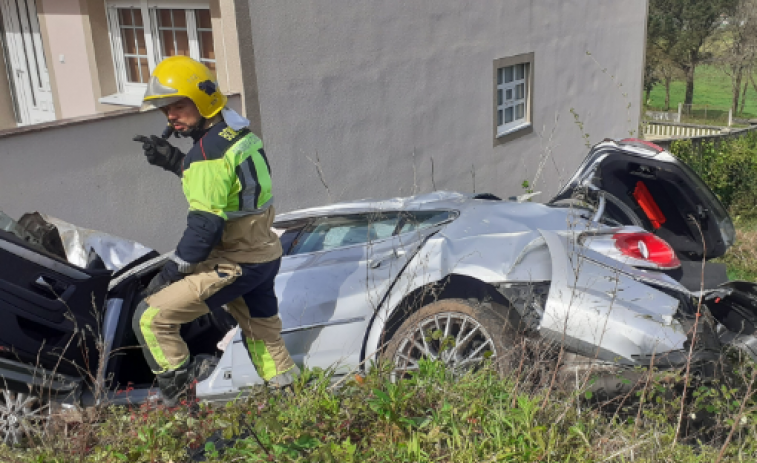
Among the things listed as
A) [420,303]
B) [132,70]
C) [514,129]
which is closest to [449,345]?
[420,303]

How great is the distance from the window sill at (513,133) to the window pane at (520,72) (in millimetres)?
829

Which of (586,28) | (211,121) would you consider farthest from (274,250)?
(586,28)

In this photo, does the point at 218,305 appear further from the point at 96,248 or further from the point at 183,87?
the point at 183,87

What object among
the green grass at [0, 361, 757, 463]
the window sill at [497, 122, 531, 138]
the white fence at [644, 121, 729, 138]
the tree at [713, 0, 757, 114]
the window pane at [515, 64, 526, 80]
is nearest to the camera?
the green grass at [0, 361, 757, 463]

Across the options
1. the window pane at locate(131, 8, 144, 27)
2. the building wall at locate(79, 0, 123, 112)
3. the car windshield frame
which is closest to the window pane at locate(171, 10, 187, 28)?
the window pane at locate(131, 8, 144, 27)

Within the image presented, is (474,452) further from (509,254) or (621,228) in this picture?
(621,228)

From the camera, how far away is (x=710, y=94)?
47.3 meters

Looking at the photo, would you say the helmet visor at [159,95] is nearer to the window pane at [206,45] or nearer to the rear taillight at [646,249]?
the rear taillight at [646,249]

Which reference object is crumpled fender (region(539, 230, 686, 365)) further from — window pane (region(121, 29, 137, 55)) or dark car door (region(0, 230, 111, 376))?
window pane (region(121, 29, 137, 55))

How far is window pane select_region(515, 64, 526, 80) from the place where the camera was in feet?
38.8

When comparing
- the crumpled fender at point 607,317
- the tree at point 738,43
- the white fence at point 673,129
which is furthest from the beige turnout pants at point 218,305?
the tree at point 738,43

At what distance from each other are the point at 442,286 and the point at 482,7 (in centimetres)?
769

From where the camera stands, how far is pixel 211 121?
361cm

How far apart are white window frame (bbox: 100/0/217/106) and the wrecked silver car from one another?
420 cm
